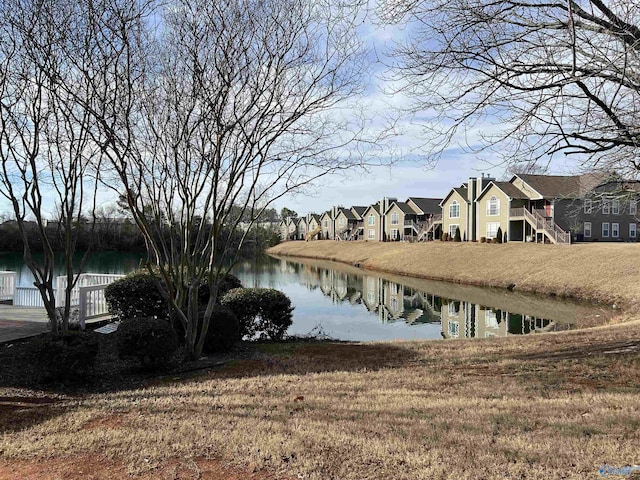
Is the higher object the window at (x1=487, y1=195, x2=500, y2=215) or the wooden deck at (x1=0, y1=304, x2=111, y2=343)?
the window at (x1=487, y1=195, x2=500, y2=215)

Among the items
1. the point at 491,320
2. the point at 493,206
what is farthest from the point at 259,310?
the point at 493,206

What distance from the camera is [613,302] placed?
68.9 feet

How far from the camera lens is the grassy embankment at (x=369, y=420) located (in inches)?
134

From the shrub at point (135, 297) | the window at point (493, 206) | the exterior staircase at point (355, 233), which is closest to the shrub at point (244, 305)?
the shrub at point (135, 297)

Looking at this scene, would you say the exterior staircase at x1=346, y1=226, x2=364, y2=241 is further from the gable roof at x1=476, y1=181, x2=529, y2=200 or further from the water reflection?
the water reflection

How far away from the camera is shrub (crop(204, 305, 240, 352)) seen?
9.10 meters

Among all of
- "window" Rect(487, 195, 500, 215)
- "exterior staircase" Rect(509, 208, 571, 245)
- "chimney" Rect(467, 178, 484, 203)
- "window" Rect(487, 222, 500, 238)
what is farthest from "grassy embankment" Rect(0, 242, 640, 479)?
"chimney" Rect(467, 178, 484, 203)

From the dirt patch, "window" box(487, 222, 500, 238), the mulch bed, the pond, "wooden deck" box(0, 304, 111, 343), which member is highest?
"window" box(487, 222, 500, 238)

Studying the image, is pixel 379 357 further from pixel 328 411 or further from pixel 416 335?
pixel 416 335

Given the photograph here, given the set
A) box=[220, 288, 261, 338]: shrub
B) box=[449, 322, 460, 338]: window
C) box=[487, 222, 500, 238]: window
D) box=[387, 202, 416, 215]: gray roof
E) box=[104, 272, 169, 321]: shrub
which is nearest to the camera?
box=[220, 288, 261, 338]: shrub

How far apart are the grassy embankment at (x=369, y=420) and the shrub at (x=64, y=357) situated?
1132mm

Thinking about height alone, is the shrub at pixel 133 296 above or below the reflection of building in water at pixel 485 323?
above

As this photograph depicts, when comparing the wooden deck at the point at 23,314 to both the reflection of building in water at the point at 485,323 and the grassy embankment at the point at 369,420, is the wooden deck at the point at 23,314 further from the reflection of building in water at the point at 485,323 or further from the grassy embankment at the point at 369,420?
the reflection of building in water at the point at 485,323

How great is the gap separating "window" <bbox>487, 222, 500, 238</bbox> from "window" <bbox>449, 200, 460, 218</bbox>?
523 cm
